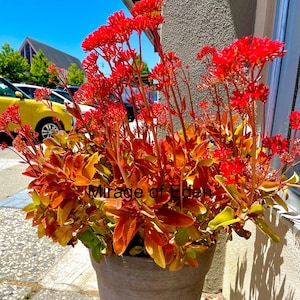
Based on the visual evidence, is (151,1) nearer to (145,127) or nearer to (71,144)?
(145,127)

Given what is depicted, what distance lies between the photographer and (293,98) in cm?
116

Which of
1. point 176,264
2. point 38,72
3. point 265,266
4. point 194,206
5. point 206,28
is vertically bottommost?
point 265,266

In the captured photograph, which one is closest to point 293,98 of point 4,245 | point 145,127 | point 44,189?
point 145,127

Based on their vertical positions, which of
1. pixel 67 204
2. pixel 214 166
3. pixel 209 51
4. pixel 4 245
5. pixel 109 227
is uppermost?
pixel 209 51

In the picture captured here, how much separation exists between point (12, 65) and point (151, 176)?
28338 millimetres

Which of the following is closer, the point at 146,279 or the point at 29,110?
the point at 146,279

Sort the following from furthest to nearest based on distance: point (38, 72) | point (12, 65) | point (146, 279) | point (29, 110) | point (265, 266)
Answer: point (38, 72) → point (12, 65) → point (29, 110) → point (265, 266) → point (146, 279)

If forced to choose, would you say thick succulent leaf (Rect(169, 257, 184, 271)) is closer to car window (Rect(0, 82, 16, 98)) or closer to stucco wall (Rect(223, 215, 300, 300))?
stucco wall (Rect(223, 215, 300, 300))

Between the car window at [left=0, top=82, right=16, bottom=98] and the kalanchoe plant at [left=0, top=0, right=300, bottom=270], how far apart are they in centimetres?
688

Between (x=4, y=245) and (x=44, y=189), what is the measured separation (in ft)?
5.65

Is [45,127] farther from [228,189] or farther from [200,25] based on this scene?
[228,189]

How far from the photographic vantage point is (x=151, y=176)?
1021 mm

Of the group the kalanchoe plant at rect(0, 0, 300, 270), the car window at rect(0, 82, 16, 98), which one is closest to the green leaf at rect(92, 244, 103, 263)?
the kalanchoe plant at rect(0, 0, 300, 270)

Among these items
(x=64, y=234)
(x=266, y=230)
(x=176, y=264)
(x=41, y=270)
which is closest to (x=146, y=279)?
(x=176, y=264)
